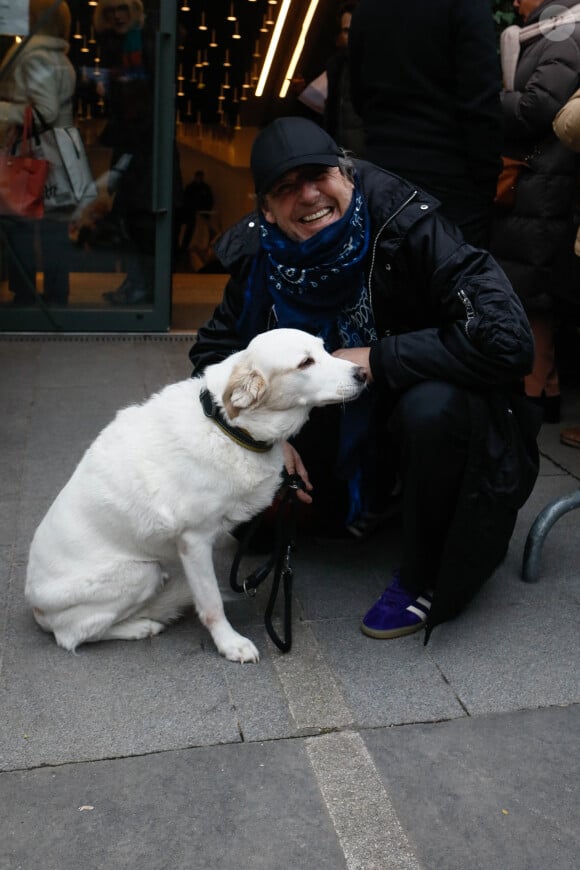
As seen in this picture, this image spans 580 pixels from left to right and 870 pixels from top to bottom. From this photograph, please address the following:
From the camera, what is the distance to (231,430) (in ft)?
9.34

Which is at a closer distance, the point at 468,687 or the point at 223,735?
the point at 223,735

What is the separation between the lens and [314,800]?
2.37m

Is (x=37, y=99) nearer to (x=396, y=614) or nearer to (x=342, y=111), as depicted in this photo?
(x=342, y=111)

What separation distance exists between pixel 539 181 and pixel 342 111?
1371 mm

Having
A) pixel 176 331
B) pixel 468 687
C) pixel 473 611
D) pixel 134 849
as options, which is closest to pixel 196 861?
pixel 134 849

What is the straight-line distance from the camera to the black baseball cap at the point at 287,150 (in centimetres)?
290

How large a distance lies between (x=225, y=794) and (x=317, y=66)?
9565 mm

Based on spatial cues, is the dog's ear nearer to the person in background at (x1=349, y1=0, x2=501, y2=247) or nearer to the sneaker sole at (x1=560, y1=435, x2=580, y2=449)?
the person in background at (x1=349, y1=0, x2=501, y2=247)

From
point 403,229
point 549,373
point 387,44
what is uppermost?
point 387,44

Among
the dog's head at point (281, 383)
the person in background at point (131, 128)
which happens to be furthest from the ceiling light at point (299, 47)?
the dog's head at point (281, 383)

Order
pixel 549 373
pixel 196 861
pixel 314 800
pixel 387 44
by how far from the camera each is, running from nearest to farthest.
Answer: pixel 196 861, pixel 314 800, pixel 387 44, pixel 549 373

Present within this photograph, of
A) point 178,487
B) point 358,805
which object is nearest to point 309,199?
point 178,487

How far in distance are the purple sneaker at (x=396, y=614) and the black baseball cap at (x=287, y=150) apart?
4.52ft

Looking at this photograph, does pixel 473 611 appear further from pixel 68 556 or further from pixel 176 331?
pixel 176 331
